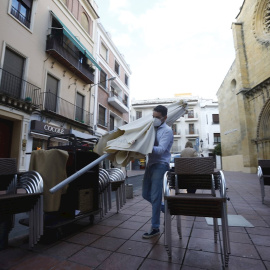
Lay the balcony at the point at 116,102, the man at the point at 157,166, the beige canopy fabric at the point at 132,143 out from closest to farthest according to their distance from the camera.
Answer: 1. the beige canopy fabric at the point at 132,143
2. the man at the point at 157,166
3. the balcony at the point at 116,102

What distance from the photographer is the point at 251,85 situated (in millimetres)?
17312

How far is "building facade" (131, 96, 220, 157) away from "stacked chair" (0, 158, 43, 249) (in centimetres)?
3371

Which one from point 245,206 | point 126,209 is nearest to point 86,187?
point 126,209

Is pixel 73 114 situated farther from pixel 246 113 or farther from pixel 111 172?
pixel 246 113

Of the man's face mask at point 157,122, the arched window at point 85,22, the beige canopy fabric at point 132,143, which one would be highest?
the arched window at point 85,22

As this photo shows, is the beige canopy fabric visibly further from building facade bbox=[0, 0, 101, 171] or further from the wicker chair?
building facade bbox=[0, 0, 101, 171]

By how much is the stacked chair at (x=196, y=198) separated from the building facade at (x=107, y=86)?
45.1 ft

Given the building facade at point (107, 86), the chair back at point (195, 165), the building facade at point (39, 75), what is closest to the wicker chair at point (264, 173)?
the chair back at point (195, 165)

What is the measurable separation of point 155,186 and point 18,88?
10.2 meters

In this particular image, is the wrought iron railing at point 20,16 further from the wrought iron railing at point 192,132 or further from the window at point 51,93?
the wrought iron railing at point 192,132

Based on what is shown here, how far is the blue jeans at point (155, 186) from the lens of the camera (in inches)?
110

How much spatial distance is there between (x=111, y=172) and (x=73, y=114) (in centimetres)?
1059

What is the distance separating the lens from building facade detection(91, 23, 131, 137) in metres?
17.4

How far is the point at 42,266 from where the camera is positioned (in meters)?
1.99
